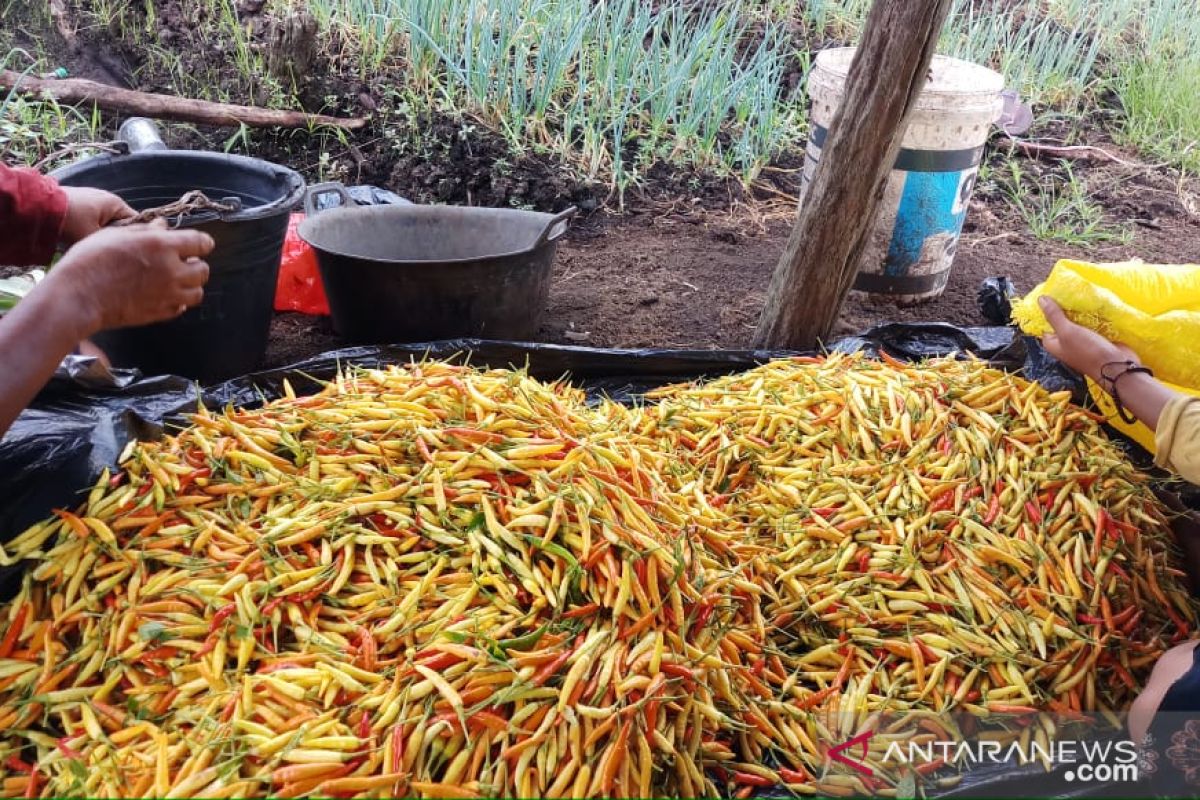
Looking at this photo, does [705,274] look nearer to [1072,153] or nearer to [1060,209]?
[1060,209]

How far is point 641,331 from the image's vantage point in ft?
11.5

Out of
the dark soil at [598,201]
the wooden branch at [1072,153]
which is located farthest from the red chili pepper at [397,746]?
the wooden branch at [1072,153]

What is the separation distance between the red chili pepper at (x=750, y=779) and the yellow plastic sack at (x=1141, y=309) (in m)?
1.37

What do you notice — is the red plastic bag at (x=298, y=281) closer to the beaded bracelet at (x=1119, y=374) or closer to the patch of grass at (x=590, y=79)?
the patch of grass at (x=590, y=79)

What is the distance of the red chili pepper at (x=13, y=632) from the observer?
149cm

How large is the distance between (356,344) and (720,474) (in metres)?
1.45

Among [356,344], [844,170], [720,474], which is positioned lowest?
[356,344]

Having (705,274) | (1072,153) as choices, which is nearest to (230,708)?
(705,274)

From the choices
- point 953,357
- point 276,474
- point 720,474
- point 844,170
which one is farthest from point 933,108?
point 276,474

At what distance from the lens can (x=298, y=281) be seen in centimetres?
357

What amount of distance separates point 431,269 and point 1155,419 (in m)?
1.94

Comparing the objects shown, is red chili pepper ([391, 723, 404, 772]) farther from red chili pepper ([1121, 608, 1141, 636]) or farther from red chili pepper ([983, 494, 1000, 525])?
red chili pepper ([1121, 608, 1141, 636])

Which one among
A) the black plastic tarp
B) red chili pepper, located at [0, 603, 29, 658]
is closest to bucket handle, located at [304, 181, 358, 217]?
the black plastic tarp

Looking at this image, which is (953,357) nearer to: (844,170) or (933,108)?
(844,170)
